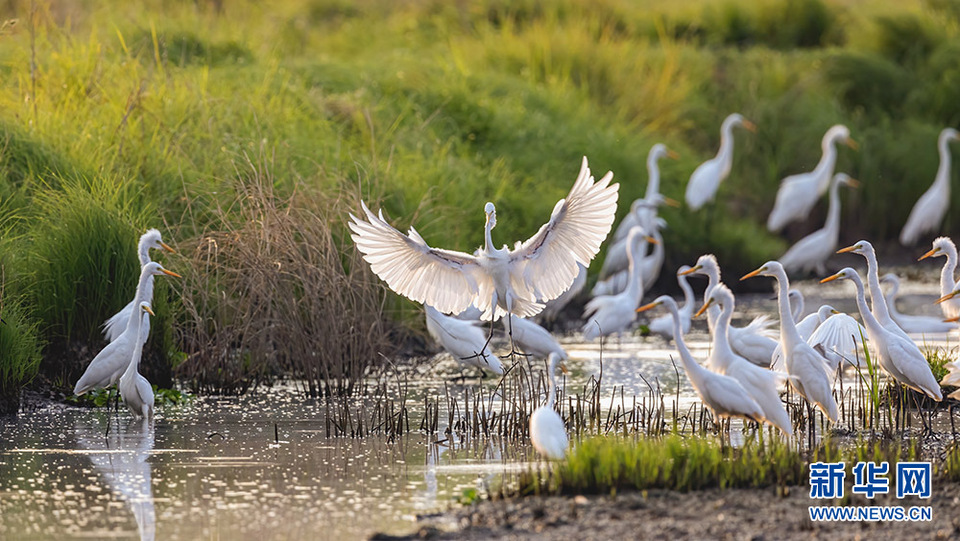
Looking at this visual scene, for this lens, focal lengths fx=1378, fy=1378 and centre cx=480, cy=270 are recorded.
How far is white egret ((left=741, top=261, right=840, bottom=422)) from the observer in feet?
24.1

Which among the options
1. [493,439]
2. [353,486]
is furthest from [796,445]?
[353,486]

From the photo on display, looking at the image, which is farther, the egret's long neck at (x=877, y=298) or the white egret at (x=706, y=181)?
the white egret at (x=706, y=181)

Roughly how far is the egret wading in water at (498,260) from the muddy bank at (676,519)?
2.21 m

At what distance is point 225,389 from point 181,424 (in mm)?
1224

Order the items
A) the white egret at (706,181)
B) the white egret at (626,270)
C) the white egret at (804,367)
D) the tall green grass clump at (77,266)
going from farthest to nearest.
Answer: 1. the white egret at (706,181)
2. the white egret at (626,270)
3. the tall green grass clump at (77,266)
4. the white egret at (804,367)

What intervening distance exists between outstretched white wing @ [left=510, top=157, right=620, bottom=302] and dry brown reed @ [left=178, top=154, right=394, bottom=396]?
1.55 m

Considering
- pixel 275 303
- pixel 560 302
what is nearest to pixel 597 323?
pixel 275 303

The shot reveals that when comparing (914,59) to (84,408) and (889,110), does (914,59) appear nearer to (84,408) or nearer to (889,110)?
(889,110)

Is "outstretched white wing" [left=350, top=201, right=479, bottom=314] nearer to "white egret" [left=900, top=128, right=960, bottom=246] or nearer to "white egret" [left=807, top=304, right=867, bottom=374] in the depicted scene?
"white egret" [left=807, top=304, right=867, bottom=374]

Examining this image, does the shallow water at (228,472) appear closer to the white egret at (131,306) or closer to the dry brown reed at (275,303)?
the dry brown reed at (275,303)

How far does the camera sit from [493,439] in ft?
25.3

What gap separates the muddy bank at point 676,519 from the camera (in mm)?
5262

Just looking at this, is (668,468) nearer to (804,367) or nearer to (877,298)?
(804,367)

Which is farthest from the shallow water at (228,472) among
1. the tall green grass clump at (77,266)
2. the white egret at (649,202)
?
the white egret at (649,202)
